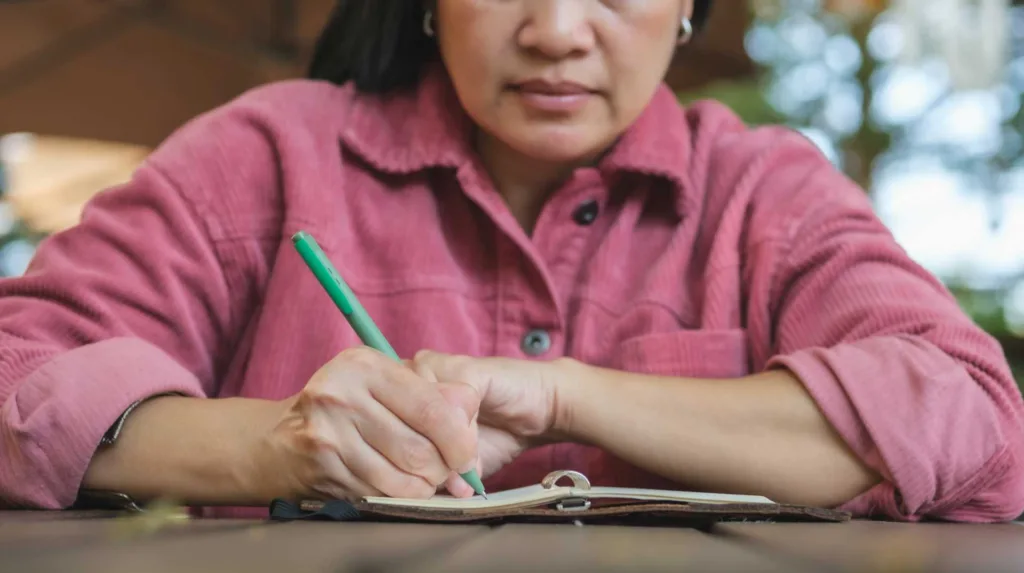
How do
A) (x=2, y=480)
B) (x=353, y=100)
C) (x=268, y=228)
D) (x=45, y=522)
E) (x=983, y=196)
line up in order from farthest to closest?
(x=983, y=196), (x=353, y=100), (x=268, y=228), (x=2, y=480), (x=45, y=522)

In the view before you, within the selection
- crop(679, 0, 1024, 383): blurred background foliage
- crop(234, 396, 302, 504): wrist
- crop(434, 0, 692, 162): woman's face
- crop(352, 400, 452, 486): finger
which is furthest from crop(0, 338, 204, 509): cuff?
crop(679, 0, 1024, 383): blurred background foliage

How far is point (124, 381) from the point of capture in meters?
0.83

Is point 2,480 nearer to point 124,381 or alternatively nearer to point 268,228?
point 124,381

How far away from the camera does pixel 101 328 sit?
0.94 metres

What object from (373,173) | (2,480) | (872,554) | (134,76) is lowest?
(2,480)

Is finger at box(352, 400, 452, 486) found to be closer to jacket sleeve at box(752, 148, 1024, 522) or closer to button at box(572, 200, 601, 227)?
jacket sleeve at box(752, 148, 1024, 522)

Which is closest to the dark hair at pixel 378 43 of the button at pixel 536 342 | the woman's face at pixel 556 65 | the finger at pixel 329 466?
the woman's face at pixel 556 65

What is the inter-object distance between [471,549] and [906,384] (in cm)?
57

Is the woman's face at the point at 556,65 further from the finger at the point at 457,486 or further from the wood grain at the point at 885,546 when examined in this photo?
the wood grain at the point at 885,546

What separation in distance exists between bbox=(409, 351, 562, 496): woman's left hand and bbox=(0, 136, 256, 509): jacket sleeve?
9.2 inches

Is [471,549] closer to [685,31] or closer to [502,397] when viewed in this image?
[502,397]

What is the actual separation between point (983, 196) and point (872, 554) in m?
3.74

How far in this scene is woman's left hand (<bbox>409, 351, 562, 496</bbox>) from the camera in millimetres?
830

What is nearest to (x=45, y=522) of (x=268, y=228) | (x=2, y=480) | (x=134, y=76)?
(x=2, y=480)
